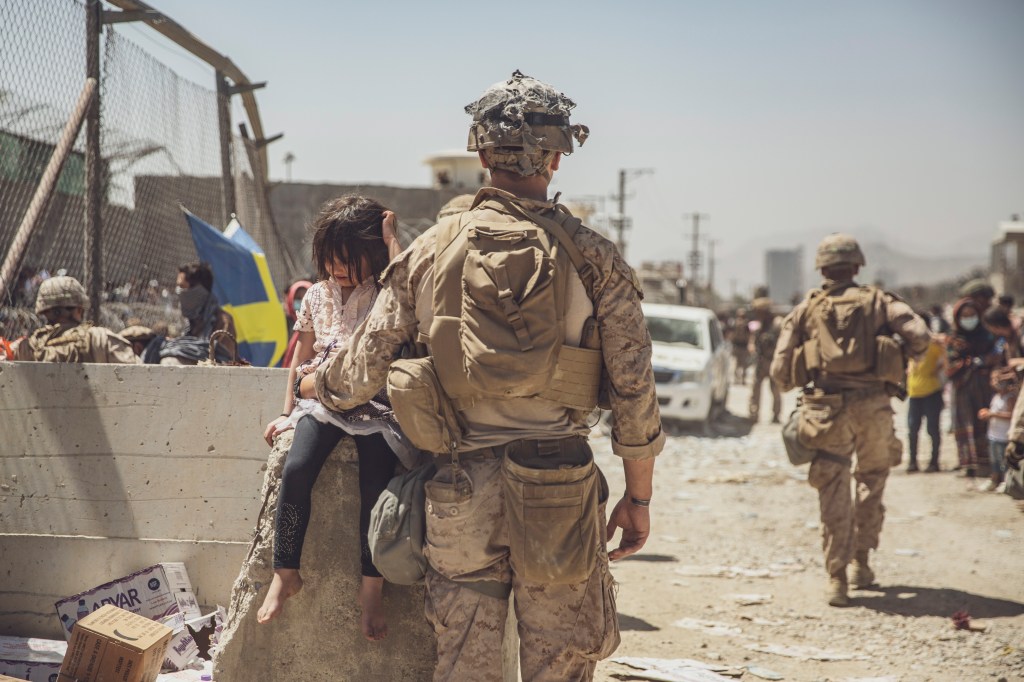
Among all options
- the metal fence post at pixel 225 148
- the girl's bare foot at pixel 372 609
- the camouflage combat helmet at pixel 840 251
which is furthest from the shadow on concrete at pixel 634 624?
the metal fence post at pixel 225 148

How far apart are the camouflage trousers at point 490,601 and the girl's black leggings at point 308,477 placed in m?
0.38

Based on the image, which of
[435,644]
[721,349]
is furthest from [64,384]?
[721,349]

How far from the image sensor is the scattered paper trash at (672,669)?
4348 mm

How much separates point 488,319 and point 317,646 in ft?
4.51

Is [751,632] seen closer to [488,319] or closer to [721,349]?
[488,319]

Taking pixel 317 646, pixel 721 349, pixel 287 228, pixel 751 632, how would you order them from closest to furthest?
pixel 317 646 → pixel 751 632 → pixel 721 349 → pixel 287 228

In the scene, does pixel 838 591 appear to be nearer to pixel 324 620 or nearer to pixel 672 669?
pixel 672 669

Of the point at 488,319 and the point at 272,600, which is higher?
the point at 488,319

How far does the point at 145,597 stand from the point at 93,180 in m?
2.54

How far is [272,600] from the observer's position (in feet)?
9.87

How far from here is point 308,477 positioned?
3045 mm

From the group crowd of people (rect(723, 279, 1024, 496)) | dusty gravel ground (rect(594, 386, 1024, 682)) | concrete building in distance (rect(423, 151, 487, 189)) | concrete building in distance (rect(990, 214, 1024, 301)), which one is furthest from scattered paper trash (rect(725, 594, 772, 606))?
concrete building in distance (rect(990, 214, 1024, 301))

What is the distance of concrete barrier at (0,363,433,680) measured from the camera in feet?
13.3

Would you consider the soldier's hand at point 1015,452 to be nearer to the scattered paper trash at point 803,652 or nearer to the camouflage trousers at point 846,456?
the scattered paper trash at point 803,652
